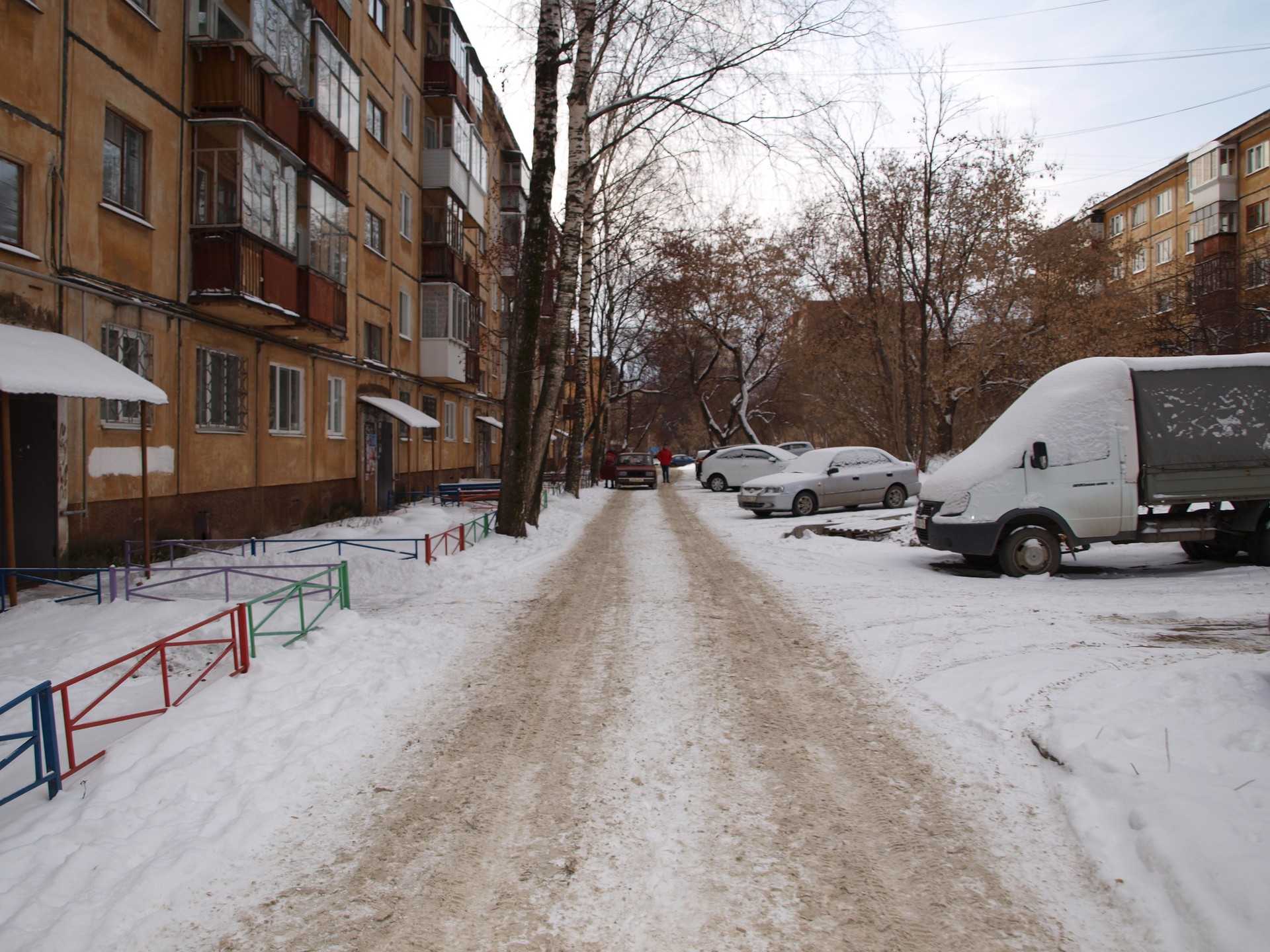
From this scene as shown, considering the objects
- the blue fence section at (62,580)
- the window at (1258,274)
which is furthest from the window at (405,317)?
the window at (1258,274)

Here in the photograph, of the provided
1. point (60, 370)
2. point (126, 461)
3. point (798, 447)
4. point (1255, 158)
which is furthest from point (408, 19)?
point (1255, 158)

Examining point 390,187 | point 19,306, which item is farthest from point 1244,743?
point 390,187

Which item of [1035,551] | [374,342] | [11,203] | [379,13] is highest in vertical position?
[379,13]

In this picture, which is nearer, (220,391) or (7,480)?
(7,480)

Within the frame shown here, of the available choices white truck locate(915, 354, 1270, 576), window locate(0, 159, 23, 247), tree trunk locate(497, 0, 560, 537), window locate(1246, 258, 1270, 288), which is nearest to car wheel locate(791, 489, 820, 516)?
tree trunk locate(497, 0, 560, 537)

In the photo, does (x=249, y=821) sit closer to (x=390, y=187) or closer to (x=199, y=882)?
(x=199, y=882)

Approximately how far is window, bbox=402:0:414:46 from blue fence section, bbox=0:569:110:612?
18188mm

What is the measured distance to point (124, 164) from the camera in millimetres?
10961

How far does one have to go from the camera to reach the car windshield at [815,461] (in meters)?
19.2

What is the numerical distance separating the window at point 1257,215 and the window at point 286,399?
40.7 metres

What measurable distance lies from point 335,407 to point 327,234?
3916 mm

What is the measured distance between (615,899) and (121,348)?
35.8 feet

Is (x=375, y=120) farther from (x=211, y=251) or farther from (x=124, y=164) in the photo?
(x=124, y=164)

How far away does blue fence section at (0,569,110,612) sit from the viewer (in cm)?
822
